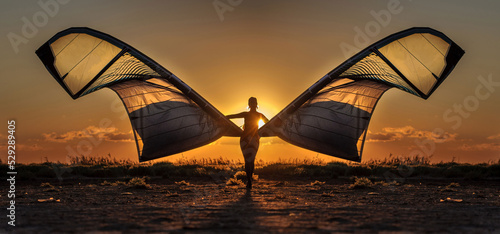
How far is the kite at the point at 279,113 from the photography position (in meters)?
9.82

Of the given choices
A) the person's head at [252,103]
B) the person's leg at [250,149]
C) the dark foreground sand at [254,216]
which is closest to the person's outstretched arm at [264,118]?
the person's head at [252,103]

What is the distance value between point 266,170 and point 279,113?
29.7 feet

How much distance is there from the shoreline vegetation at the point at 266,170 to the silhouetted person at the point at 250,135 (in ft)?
20.6

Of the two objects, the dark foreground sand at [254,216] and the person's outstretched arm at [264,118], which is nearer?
the dark foreground sand at [254,216]

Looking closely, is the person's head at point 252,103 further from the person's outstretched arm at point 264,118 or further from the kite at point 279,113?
the kite at point 279,113

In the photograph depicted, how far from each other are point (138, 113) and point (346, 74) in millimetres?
4944

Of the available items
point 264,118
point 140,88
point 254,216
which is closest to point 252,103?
point 264,118

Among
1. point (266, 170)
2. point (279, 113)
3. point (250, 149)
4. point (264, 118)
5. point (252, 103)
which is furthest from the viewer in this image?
point (266, 170)

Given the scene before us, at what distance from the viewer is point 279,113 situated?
11719 mm

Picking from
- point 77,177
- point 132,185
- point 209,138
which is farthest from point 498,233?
point 77,177

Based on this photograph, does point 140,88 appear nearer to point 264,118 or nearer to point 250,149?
point 250,149

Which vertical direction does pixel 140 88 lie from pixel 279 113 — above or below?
above

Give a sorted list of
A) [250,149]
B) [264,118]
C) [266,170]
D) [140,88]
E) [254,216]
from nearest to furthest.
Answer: [254,216], [140,88], [250,149], [264,118], [266,170]

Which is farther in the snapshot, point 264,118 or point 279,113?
point 264,118
